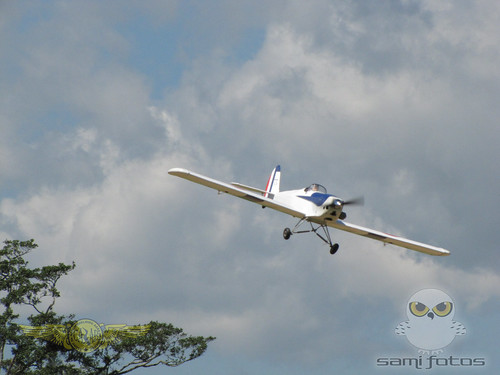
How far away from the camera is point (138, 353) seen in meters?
56.4

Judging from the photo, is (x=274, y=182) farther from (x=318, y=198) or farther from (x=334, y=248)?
(x=334, y=248)

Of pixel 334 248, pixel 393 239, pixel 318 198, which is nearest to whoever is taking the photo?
pixel 318 198

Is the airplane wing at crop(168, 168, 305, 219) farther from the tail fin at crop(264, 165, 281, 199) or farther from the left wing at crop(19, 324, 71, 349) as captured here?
the left wing at crop(19, 324, 71, 349)

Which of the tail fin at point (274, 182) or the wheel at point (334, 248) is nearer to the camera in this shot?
the wheel at point (334, 248)

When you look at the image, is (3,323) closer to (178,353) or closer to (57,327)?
(57,327)

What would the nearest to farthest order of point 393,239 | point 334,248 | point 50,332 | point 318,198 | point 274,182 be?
1. point 318,198
2. point 334,248
3. point 393,239
4. point 274,182
5. point 50,332

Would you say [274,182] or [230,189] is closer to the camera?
[230,189]
